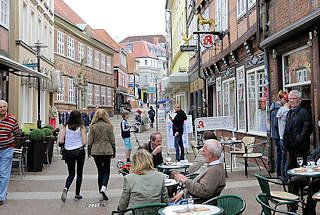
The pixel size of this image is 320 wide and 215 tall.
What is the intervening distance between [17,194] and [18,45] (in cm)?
1056

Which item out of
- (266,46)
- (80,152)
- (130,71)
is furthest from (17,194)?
(130,71)

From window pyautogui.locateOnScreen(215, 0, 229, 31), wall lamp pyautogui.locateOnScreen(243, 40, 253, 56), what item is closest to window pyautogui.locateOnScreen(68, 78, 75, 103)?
window pyautogui.locateOnScreen(215, 0, 229, 31)

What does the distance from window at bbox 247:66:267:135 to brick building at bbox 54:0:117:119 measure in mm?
19937

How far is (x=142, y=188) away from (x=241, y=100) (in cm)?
943

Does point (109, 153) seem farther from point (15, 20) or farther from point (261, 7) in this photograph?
point (15, 20)

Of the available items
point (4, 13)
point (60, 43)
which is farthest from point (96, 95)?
point (4, 13)

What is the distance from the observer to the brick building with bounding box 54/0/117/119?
A: 30.5 meters

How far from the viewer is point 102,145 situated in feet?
22.9

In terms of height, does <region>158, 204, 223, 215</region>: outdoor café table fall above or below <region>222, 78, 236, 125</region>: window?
below

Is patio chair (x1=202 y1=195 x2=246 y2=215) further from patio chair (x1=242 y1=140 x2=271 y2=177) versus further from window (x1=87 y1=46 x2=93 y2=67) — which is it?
window (x1=87 y1=46 x2=93 y2=67)

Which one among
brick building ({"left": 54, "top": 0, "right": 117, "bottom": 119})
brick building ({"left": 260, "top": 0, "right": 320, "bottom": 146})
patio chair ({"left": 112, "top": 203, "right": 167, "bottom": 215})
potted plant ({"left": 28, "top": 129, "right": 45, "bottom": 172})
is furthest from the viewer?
brick building ({"left": 54, "top": 0, "right": 117, "bottom": 119})

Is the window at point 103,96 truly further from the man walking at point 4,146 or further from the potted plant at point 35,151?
the man walking at point 4,146

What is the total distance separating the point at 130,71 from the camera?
253 ft

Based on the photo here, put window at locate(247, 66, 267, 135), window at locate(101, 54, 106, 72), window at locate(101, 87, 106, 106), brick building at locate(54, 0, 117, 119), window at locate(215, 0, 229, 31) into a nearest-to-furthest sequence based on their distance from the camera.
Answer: window at locate(247, 66, 267, 135)
window at locate(215, 0, 229, 31)
brick building at locate(54, 0, 117, 119)
window at locate(101, 54, 106, 72)
window at locate(101, 87, 106, 106)
